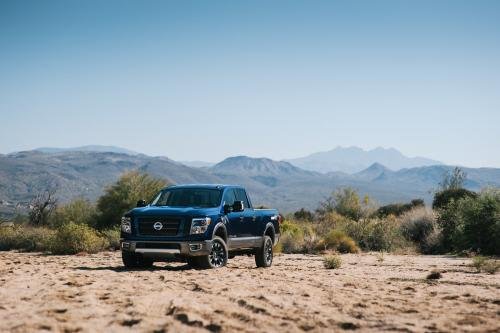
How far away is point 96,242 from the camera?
23922 mm

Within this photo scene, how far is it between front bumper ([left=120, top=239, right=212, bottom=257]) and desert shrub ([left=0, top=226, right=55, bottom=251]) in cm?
1157

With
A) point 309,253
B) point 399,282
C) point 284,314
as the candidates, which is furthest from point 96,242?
point 284,314

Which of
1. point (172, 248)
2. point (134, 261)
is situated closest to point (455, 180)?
point (134, 261)

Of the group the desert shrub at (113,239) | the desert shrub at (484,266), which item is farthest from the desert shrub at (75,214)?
the desert shrub at (484,266)

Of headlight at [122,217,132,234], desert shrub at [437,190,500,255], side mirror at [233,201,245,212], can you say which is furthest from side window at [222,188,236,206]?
desert shrub at [437,190,500,255]

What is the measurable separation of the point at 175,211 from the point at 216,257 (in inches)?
59.0

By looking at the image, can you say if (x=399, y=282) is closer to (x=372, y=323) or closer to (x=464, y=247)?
(x=372, y=323)

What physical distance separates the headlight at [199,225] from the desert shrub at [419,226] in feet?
54.4

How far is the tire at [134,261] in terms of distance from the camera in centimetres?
1547

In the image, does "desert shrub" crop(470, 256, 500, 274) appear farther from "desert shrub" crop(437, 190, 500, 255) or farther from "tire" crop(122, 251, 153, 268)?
"tire" crop(122, 251, 153, 268)

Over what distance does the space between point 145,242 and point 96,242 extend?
378 inches

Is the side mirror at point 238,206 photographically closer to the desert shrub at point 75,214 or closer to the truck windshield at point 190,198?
the truck windshield at point 190,198

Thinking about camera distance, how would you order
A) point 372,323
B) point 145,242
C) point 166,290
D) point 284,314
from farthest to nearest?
point 145,242, point 166,290, point 284,314, point 372,323

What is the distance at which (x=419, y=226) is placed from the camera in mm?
30406
